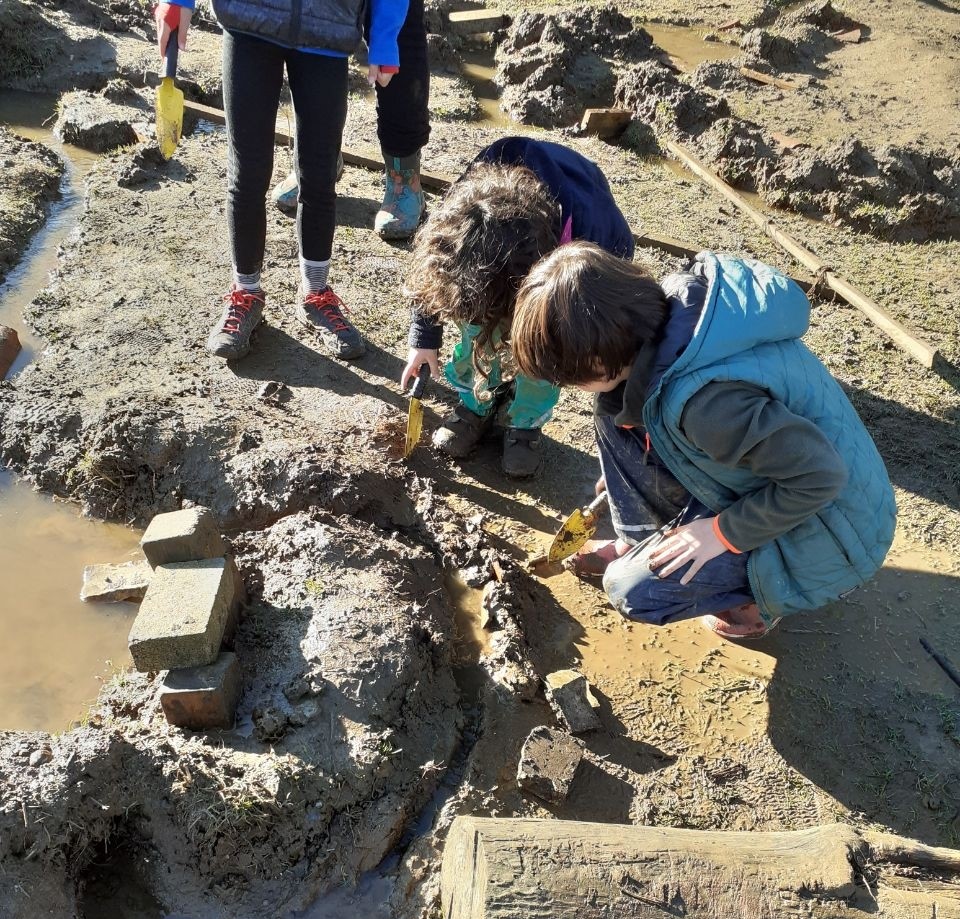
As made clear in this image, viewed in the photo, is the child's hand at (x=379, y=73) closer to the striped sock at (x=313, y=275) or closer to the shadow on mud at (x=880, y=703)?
the striped sock at (x=313, y=275)

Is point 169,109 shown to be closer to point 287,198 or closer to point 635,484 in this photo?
point 287,198

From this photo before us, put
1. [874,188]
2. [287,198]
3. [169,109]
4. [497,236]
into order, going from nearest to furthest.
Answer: [497,236] < [169,109] < [287,198] < [874,188]

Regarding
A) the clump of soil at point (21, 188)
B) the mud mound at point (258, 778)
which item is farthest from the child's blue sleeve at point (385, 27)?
the clump of soil at point (21, 188)

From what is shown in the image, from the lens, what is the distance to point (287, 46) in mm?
2795

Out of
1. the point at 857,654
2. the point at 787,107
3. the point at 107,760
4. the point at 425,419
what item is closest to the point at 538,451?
the point at 425,419

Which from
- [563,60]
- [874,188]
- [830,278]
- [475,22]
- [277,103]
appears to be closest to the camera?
[277,103]

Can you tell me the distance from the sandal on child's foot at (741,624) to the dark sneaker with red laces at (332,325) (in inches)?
75.2

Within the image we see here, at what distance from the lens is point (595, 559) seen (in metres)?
2.84

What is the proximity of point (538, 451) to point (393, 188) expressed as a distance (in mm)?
2074

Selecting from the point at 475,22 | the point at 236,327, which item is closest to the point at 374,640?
the point at 236,327

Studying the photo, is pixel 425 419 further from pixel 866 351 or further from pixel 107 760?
pixel 866 351

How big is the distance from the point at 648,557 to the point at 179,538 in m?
1.37

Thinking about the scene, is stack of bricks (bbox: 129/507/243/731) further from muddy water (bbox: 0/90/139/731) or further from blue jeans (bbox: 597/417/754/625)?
blue jeans (bbox: 597/417/754/625)

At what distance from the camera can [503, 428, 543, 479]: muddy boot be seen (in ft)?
10.3
